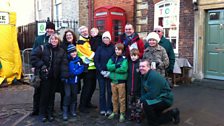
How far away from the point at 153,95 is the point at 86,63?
5.39 ft

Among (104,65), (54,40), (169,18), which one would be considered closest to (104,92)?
(104,65)

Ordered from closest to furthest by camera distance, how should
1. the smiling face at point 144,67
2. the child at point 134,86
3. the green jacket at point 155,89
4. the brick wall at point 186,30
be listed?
the green jacket at point 155,89 → the smiling face at point 144,67 → the child at point 134,86 → the brick wall at point 186,30

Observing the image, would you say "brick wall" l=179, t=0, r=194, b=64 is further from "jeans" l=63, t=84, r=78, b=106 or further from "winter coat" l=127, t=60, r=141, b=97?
"jeans" l=63, t=84, r=78, b=106

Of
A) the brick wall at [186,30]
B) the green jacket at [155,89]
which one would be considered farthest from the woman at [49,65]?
the brick wall at [186,30]

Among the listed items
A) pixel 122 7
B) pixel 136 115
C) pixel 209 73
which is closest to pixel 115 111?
pixel 136 115

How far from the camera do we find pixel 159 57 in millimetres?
5480

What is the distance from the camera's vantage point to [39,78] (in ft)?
18.2

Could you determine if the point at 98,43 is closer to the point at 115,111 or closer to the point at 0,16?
the point at 115,111

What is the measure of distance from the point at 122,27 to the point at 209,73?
14.4 feet

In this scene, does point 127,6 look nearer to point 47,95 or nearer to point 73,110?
point 73,110

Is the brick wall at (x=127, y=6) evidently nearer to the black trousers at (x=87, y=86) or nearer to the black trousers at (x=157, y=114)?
the black trousers at (x=87, y=86)

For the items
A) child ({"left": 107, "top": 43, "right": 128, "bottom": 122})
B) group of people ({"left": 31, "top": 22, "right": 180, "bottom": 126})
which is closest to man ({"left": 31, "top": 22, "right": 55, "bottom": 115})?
group of people ({"left": 31, "top": 22, "right": 180, "bottom": 126})

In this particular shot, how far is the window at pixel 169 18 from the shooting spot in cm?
988

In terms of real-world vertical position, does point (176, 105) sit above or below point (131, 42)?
below
